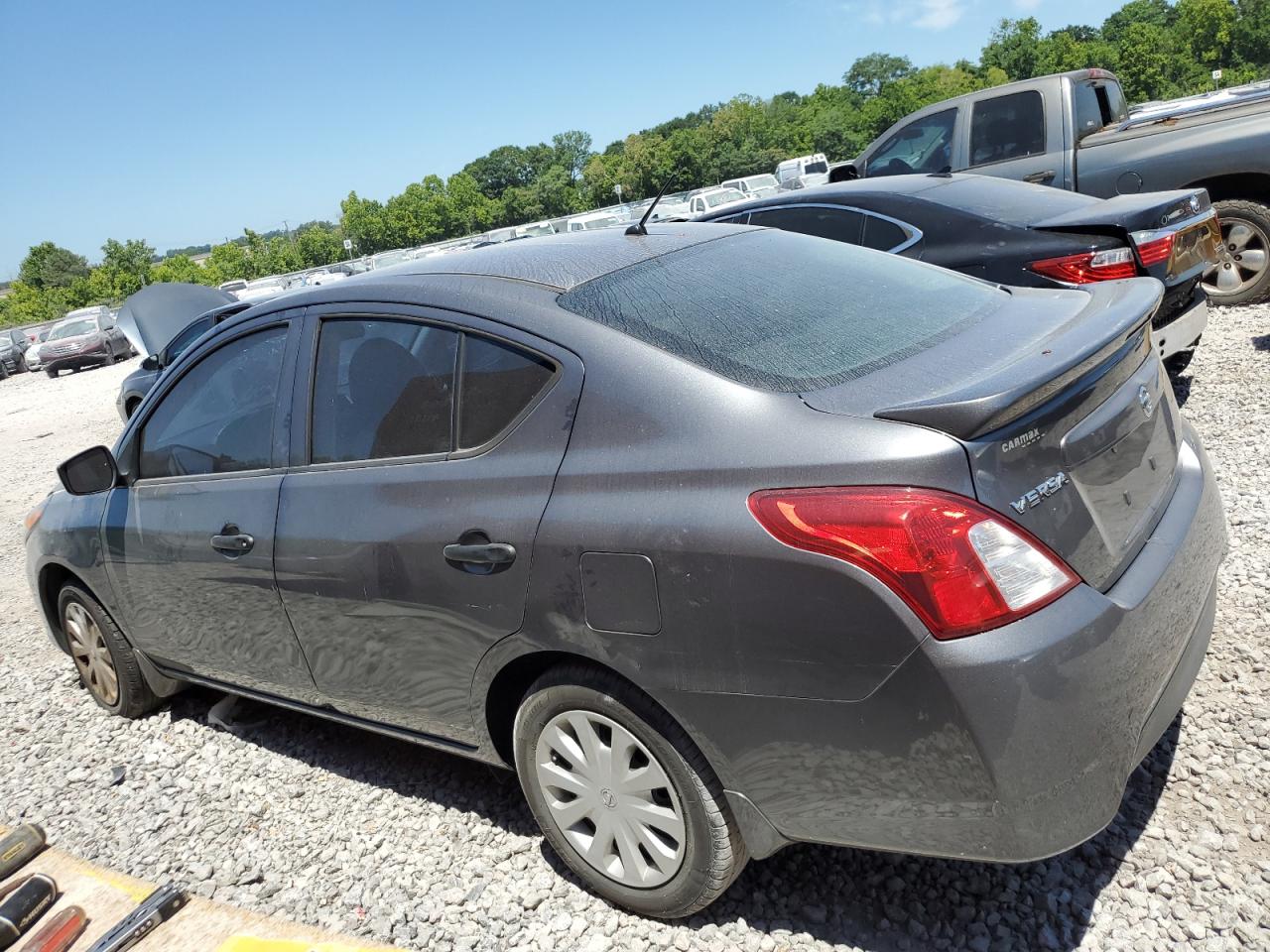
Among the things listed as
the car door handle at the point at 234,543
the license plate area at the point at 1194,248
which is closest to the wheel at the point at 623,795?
the car door handle at the point at 234,543

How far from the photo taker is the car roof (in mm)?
2824

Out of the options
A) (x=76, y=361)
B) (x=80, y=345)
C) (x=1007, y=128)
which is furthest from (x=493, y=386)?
(x=76, y=361)

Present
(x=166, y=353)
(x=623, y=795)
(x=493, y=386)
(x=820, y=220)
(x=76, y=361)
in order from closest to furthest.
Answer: (x=623, y=795) < (x=493, y=386) < (x=820, y=220) < (x=166, y=353) < (x=76, y=361)

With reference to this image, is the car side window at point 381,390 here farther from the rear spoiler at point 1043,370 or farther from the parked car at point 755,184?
the parked car at point 755,184

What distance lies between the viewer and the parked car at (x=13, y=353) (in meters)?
33.1

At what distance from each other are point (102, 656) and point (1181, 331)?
5.86 metres

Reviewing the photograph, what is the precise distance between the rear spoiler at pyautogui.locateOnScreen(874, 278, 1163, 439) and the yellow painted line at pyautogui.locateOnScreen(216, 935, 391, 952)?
209 cm

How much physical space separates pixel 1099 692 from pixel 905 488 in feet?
1.91

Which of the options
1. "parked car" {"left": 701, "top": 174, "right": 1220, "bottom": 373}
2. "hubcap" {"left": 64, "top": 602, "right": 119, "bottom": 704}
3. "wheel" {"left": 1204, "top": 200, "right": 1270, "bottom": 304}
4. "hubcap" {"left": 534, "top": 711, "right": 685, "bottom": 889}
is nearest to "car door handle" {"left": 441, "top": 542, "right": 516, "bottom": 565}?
"hubcap" {"left": 534, "top": 711, "right": 685, "bottom": 889}

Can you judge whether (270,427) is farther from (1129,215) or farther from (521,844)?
(1129,215)

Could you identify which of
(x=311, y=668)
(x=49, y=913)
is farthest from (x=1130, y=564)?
(x=49, y=913)

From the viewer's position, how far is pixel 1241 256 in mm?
7652

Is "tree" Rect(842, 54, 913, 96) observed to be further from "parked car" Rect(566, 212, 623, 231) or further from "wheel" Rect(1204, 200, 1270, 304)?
"wheel" Rect(1204, 200, 1270, 304)

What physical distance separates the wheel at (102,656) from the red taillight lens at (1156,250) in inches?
214
